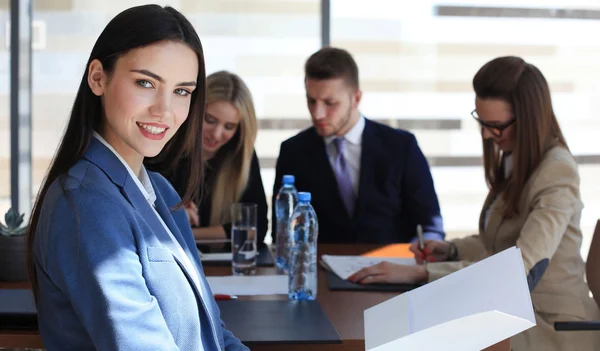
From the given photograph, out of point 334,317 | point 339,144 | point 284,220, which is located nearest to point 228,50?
point 339,144

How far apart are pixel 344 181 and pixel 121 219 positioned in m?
2.04

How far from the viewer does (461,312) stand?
4.67 feet

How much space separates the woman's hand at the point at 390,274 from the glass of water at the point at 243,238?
13.2 inches

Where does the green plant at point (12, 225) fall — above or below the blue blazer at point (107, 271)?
below

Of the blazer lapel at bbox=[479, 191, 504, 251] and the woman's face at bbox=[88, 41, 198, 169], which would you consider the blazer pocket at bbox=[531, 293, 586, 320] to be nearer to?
the blazer lapel at bbox=[479, 191, 504, 251]

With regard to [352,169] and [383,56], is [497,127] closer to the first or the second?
[352,169]

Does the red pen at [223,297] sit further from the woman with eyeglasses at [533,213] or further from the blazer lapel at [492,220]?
the blazer lapel at [492,220]

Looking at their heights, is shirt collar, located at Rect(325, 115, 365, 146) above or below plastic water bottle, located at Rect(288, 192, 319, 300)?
above

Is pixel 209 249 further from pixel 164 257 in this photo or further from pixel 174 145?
pixel 164 257

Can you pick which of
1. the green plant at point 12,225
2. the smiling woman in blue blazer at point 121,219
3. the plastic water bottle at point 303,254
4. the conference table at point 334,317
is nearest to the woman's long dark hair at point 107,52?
the smiling woman in blue blazer at point 121,219

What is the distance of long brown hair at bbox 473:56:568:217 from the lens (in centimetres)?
245

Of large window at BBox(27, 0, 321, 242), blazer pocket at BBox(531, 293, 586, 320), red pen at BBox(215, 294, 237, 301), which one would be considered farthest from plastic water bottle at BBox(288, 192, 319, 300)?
large window at BBox(27, 0, 321, 242)

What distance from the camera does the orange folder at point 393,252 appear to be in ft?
8.84

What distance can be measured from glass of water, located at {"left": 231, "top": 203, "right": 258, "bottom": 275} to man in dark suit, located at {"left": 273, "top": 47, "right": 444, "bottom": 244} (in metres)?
0.76
